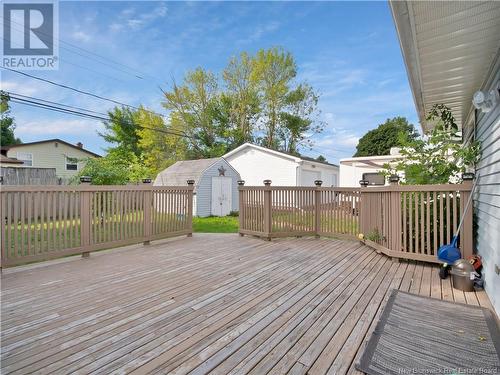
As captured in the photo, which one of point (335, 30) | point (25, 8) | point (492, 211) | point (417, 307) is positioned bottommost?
point (417, 307)

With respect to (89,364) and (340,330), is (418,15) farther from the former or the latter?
(89,364)

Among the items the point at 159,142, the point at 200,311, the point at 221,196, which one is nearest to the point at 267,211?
the point at 200,311

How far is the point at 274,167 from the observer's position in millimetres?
15000

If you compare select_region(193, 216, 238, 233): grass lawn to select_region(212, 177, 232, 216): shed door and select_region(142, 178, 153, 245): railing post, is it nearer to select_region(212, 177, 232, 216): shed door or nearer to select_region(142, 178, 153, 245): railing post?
select_region(142, 178, 153, 245): railing post

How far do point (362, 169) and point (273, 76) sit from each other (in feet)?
43.1

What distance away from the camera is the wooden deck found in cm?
182

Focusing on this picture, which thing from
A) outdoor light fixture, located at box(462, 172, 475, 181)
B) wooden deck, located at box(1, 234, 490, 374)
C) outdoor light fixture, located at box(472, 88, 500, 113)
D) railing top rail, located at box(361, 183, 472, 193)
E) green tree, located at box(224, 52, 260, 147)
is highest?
green tree, located at box(224, 52, 260, 147)

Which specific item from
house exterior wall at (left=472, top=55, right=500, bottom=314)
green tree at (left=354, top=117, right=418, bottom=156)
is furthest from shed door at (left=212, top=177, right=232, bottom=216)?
green tree at (left=354, top=117, right=418, bottom=156)

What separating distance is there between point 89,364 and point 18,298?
172cm

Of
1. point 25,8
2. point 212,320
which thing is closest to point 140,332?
point 212,320

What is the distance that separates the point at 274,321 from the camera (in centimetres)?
233

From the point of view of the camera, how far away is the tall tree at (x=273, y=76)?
71.8 ft

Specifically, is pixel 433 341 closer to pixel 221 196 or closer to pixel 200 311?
pixel 200 311

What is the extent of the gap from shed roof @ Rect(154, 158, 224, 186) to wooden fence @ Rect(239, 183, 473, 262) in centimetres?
626
